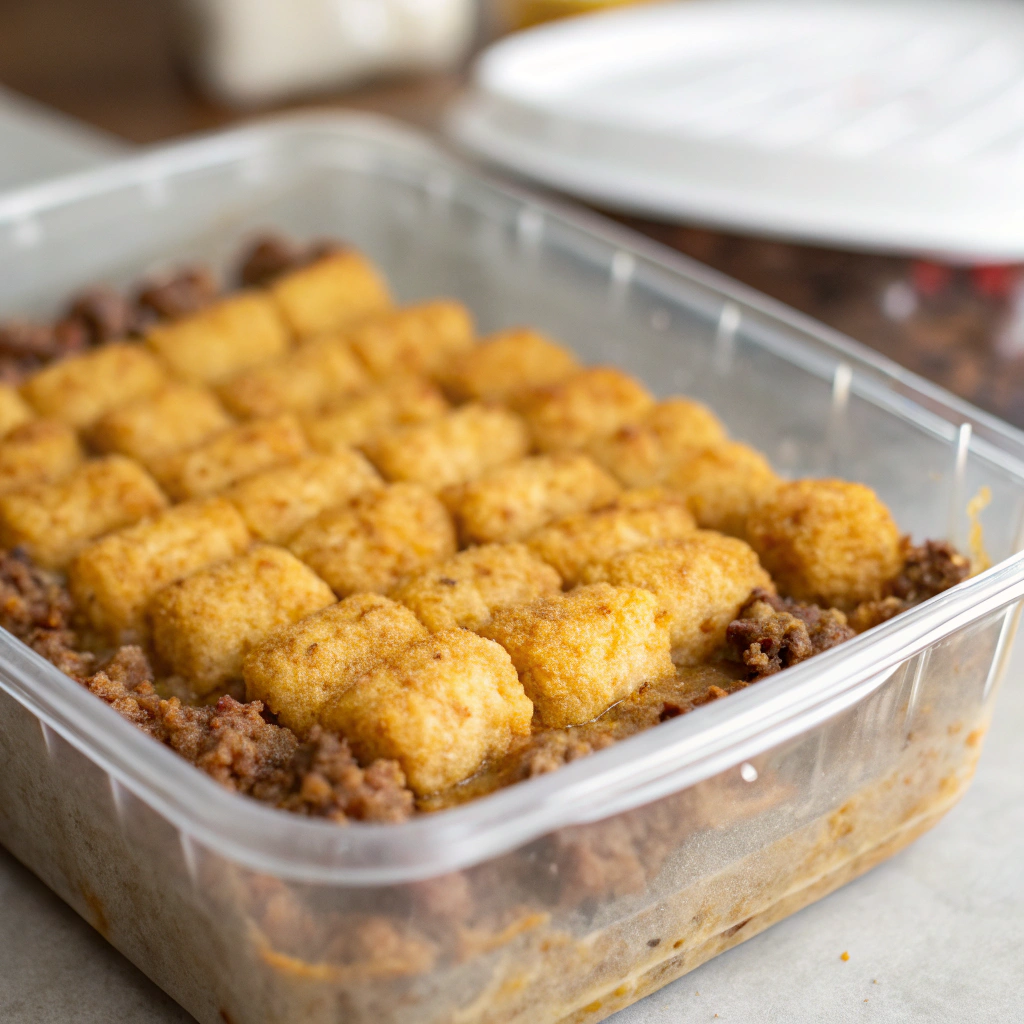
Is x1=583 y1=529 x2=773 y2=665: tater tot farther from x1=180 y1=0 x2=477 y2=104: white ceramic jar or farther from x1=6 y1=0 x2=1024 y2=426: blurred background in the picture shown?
x1=180 y1=0 x2=477 y2=104: white ceramic jar

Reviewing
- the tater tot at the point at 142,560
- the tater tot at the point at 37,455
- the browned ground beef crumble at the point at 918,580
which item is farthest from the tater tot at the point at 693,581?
the tater tot at the point at 37,455

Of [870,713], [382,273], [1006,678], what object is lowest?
[1006,678]

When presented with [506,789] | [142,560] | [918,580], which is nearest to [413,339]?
[142,560]

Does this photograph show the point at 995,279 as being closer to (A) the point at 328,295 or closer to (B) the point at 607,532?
(B) the point at 607,532

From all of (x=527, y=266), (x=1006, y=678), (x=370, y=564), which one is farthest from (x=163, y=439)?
(x=1006, y=678)

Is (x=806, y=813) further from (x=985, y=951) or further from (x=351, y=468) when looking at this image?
(x=351, y=468)

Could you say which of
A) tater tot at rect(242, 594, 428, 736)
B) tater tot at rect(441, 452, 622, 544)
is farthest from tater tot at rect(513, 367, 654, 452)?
tater tot at rect(242, 594, 428, 736)
